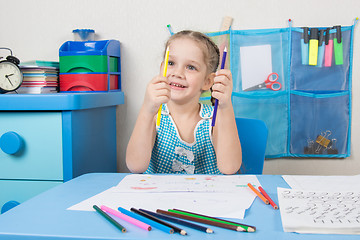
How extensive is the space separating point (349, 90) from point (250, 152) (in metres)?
0.63

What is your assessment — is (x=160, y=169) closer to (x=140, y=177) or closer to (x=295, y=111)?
(x=140, y=177)

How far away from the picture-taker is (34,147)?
1.26m

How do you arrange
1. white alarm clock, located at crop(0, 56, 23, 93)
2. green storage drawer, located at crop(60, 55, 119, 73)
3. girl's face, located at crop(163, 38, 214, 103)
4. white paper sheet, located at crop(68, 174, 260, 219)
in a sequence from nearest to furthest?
white paper sheet, located at crop(68, 174, 260, 219)
girl's face, located at crop(163, 38, 214, 103)
white alarm clock, located at crop(0, 56, 23, 93)
green storage drawer, located at crop(60, 55, 119, 73)

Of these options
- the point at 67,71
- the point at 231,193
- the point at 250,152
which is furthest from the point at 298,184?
the point at 67,71

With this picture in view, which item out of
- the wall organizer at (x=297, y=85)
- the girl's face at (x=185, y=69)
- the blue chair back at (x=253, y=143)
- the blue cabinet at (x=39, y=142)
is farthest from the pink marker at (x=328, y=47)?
the blue cabinet at (x=39, y=142)

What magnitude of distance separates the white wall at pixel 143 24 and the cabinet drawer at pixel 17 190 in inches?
22.5

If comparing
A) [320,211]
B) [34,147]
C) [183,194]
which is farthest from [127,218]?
[34,147]

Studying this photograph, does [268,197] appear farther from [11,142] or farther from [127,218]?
[11,142]

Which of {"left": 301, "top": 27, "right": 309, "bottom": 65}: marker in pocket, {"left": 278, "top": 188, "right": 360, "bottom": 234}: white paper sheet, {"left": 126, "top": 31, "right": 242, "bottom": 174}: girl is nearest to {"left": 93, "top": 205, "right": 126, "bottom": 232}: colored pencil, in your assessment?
{"left": 278, "top": 188, "right": 360, "bottom": 234}: white paper sheet

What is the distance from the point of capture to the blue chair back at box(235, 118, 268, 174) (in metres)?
1.28

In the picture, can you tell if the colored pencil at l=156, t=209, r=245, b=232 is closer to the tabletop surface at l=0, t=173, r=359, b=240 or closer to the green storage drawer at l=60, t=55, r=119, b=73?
the tabletop surface at l=0, t=173, r=359, b=240

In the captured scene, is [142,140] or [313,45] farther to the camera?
[313,45]

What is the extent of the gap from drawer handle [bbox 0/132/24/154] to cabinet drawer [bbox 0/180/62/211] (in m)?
0.12

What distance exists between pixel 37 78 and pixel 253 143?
889mm
